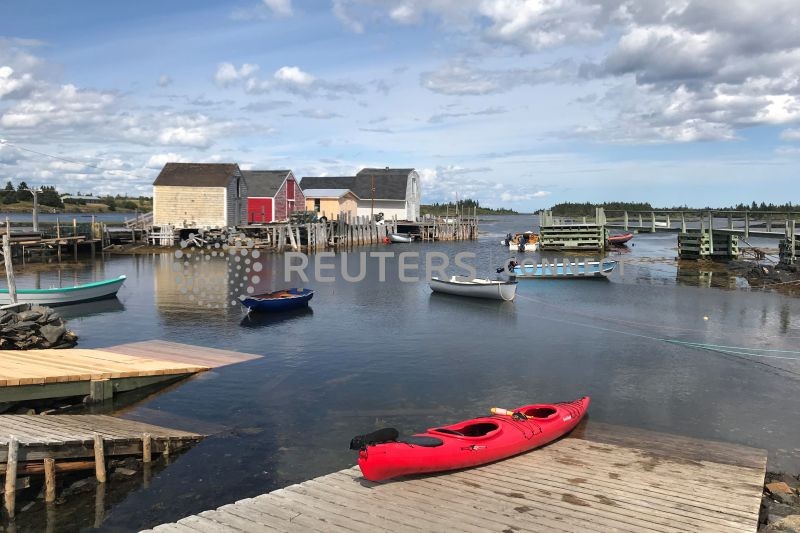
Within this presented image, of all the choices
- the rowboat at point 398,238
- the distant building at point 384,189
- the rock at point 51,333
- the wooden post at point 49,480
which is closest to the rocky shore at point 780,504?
the wooden post at point 49,480

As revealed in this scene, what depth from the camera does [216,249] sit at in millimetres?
56312

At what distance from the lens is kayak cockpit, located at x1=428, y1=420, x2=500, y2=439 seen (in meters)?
10.6

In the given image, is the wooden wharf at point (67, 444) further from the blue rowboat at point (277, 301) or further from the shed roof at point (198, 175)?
the shed roof at point (198, 175)

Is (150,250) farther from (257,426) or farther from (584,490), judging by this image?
(584,490)

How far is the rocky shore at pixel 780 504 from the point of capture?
887cm

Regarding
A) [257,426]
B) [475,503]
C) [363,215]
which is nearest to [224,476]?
[257,426]

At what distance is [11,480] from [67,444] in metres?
1.00

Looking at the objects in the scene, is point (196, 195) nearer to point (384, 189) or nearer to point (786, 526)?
point (384, 189)

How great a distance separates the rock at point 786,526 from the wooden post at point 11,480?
10.9 meters

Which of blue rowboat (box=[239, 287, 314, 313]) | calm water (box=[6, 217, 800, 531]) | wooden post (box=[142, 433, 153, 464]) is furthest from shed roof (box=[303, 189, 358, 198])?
wooden post (box=[142, 433, 153, 464])

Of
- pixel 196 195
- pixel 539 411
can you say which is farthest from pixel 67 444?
pixel 196 195

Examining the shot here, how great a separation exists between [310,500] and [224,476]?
3293 mm

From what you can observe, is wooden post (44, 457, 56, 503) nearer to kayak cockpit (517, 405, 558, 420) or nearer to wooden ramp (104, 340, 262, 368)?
wooden ramp (104, 340, 262, 368)

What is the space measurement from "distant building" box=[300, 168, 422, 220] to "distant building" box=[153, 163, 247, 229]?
2508cm
